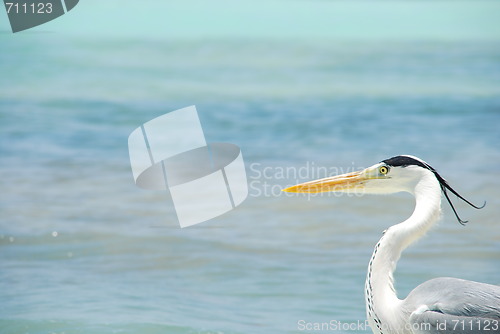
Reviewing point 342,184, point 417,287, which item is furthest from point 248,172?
point 417,287

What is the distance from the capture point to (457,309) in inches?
125

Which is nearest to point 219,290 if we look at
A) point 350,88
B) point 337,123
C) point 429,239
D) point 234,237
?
point 234,237

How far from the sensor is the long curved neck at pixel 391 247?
348 centimetres

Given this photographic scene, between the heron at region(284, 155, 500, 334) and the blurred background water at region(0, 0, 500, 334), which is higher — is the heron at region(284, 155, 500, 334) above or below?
above

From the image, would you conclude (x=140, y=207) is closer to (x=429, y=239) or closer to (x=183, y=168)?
(x=183, y=168)

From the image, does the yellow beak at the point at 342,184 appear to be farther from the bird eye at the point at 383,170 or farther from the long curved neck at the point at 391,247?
the long curved neck at the point at 391,247

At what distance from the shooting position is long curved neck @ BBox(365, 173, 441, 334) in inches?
137

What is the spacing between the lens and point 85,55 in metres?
14.0

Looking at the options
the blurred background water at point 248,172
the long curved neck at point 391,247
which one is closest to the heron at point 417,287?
the long curved neck at point 391,247

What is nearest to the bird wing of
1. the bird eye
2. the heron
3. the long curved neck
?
the heron

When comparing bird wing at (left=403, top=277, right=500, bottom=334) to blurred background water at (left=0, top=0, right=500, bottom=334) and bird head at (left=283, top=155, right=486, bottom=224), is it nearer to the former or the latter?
bird head at (left=283, top=155, right=486, bottom=224)

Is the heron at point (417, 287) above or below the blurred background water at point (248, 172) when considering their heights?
above

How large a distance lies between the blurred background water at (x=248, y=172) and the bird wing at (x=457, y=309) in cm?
108

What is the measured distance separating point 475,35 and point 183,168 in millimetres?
9867
